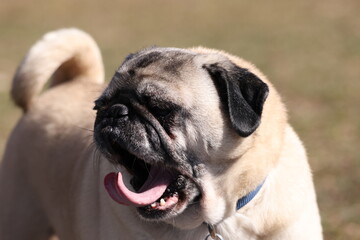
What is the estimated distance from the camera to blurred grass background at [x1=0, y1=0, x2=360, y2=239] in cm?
645

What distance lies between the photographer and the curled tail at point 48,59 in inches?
184

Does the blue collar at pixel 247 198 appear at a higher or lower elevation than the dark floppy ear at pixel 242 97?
lower

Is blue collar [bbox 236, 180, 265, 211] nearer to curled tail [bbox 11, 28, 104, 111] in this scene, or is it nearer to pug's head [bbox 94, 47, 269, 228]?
pug's head [bbox 94, 47, 269, 228]

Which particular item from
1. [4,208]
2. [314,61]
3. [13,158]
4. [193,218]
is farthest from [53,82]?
[314,61]

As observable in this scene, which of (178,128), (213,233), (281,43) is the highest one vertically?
(178,128)

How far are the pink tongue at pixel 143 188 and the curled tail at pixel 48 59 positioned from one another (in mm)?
1541

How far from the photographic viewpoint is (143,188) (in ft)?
10.8

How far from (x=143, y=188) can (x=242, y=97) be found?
0.67 m

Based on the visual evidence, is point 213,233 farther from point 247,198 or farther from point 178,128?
point 178,128

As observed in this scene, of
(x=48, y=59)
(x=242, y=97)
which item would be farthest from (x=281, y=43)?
(x=242, y=97)

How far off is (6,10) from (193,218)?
50.6ft

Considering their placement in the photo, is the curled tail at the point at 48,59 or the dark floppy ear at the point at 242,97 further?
the curled tail at the point at 48,59

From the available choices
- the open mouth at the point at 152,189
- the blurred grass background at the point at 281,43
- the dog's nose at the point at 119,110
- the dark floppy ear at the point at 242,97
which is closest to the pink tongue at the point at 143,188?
the open mouth at the point at 152,189

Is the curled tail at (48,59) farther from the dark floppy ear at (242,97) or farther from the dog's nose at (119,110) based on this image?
the dark floppy ear at (242,97)
